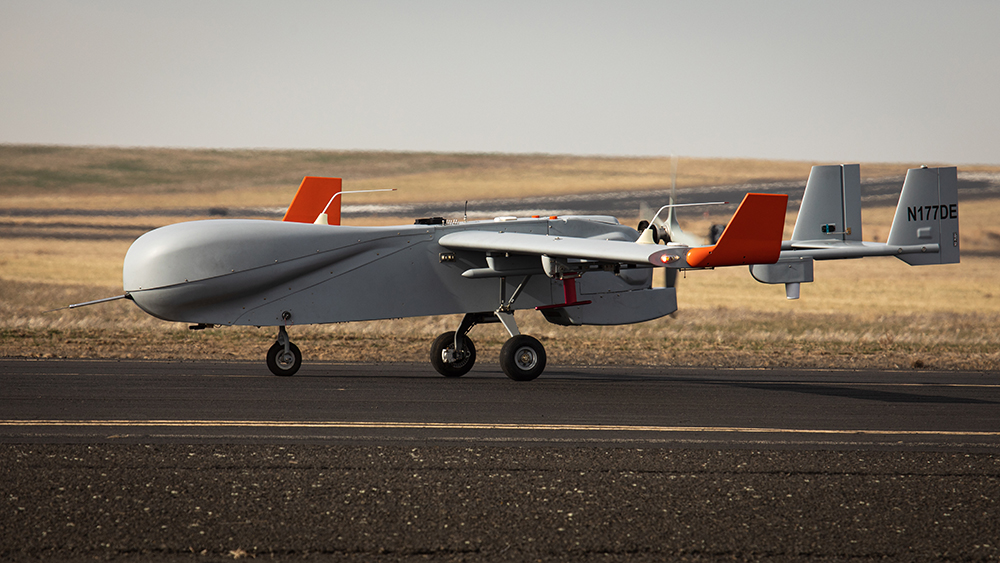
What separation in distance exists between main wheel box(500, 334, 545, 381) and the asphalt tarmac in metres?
1.49

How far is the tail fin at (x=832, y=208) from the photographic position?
17.5 m

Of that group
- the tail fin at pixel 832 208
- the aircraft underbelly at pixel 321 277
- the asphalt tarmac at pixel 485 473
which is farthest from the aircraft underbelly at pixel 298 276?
the tail fin at pixel 832 208

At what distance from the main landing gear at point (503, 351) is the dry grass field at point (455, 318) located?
3111mm

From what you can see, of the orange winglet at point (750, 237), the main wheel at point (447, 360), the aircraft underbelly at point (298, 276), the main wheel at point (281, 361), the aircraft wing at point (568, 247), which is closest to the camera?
the orange winglet at point (750, 237)

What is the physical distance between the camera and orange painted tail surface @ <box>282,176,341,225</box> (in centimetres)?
1809

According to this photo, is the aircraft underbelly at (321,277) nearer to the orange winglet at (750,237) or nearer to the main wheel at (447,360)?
the main wheel at (447,360)

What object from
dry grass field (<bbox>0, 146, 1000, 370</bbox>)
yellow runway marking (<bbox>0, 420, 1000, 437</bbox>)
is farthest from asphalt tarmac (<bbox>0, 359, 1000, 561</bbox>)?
dry grass field (<bbox>0, 146, 1000, 370</bbox>)

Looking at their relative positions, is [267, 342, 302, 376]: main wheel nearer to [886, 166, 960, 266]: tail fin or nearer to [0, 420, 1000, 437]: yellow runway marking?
[0, 420, 1000, 437]: yellow runway marking

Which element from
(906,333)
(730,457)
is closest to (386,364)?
(730,457)

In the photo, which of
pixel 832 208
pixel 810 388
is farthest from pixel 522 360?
pixel 832 208

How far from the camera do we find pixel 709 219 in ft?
207

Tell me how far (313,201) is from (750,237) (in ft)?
30.7

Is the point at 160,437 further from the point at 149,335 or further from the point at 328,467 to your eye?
the point at 149,335

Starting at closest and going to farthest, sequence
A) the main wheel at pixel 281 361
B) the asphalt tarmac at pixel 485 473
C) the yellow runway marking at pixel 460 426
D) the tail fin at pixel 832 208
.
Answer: the asphalt tarmac at pixel 485 473, the yellow runway marking at pixel 460 426, the main wheel at pixel 281 361, the tail fin at pixel 832 208
